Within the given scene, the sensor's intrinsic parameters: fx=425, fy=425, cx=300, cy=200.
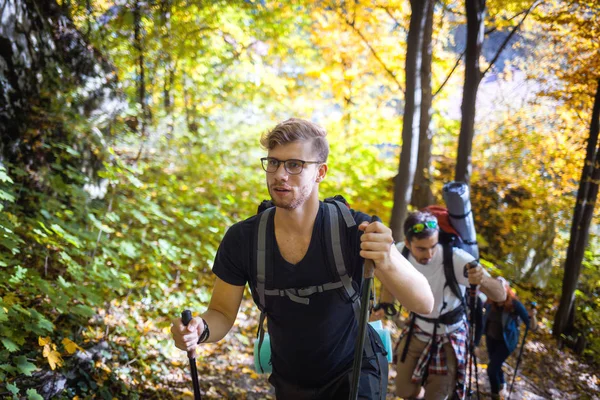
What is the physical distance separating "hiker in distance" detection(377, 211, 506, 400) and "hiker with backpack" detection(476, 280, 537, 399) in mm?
878

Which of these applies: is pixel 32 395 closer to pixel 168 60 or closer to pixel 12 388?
pixel 12 388

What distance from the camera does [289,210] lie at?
91.4 inches

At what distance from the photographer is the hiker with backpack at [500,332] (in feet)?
15.5

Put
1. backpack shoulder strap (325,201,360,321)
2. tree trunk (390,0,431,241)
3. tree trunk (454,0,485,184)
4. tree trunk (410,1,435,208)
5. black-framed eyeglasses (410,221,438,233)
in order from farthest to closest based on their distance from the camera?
1. tree trunk (410,1,435,208)
2. tree trunk (454,0,485,184)
3. tree trunk (390,0,431,241)
4. black-framed eyeglasses (410,221,438,233)
5. backpack shoulder strap (325,201,360,321)

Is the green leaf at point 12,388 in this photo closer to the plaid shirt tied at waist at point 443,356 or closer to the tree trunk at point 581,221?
the plaid shirt tied at waist at point 443,356

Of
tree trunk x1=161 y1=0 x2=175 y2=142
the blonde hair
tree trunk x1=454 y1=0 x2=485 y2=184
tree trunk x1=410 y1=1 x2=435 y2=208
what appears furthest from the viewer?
tree trunk x1=410 y1=1 x2=435 y2=208

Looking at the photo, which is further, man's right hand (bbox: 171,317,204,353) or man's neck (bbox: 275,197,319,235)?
man's neck (bbox: 275,197,319,235)

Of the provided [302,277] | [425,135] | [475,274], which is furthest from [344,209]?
[425,135]

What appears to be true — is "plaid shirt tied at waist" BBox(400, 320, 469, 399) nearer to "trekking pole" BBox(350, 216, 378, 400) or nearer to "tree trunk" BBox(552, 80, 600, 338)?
"trekking pole" BBox(350, 216, 378, 400)

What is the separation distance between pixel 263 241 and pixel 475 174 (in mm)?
10756

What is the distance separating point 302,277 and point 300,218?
322 mm

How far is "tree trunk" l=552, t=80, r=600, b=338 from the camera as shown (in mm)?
6824

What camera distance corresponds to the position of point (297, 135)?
7.55 feet

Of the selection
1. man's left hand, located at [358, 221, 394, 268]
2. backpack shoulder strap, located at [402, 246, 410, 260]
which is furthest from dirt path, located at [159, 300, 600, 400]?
man's left hand, located at [358, 221, 394, 268]
